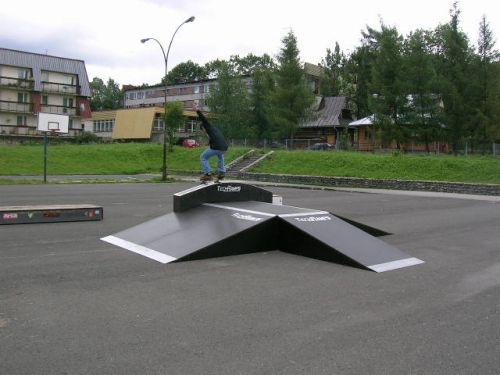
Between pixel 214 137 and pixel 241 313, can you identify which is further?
pixel 214 137

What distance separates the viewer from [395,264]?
7.87 m

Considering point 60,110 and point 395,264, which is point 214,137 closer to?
point 395,264

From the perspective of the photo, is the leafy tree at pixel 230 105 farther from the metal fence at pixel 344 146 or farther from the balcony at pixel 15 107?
the balcony at pixel 15 107

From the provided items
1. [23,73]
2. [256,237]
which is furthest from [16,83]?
[256,237]

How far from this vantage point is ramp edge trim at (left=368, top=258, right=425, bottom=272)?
7535mm

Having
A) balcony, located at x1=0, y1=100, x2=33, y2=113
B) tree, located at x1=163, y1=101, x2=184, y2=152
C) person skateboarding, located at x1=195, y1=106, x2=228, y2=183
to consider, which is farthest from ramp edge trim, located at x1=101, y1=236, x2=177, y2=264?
balcony, located at x1=0, y1=100, x2=33, y2=113

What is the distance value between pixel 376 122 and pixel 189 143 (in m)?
24.4

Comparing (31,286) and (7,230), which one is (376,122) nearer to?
(7,230)

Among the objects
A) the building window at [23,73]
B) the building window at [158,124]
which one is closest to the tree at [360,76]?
the building window at [158,124]

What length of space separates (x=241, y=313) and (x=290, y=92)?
39638mm

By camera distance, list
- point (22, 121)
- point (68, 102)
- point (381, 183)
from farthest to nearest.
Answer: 1. point (68, 102)
2. point (22, 121)
3. point (381, 183)

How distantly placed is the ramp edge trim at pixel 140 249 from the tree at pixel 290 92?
115ft

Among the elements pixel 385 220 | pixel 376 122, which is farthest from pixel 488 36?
pixel 385 220

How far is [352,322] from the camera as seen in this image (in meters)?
5.02
